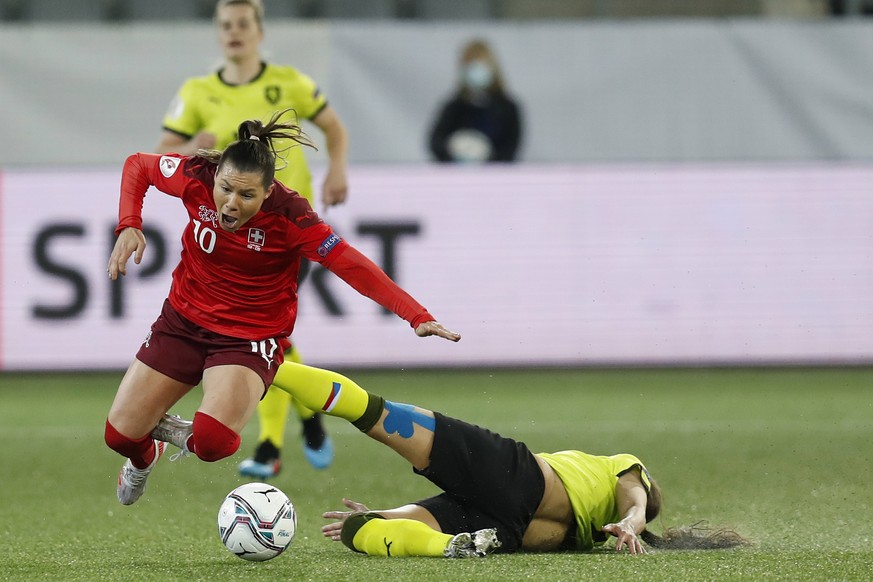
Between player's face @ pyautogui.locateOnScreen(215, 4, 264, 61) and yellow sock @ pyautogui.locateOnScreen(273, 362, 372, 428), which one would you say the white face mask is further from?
yellow sock @ pyautogui.locateOnScreen(273, 362, 372, 428)

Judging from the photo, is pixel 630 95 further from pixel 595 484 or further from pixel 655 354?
pixel 595 484

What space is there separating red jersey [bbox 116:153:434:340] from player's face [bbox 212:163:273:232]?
97mm

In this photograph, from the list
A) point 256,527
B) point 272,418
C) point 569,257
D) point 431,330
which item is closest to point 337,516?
point 256,527

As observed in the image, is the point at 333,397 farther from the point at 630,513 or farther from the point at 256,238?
the point at 630,513

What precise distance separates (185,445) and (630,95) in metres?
7.45

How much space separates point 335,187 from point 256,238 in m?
2.05

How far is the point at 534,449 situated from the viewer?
307 inches

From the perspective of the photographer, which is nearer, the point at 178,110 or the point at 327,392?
the point at 327,392

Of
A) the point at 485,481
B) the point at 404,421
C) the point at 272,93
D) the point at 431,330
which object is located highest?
the point at 272,93

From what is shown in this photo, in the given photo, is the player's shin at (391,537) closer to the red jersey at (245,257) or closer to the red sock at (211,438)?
the red sock at (211,438)

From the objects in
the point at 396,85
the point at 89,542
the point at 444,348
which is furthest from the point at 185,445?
the point at 396,85

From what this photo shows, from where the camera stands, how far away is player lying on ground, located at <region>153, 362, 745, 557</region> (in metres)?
5.03

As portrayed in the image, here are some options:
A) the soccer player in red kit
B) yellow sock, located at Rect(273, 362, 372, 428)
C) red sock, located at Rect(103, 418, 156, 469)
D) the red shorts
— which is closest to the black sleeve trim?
the soccer player in red kit

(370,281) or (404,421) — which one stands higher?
(370,281)
